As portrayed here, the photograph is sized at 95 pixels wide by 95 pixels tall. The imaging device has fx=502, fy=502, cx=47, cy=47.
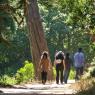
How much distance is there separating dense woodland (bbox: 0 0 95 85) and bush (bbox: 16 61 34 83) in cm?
26

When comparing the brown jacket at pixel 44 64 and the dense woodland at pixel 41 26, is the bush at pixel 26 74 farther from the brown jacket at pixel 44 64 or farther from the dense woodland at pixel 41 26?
the brown jacket at pixel 44 64

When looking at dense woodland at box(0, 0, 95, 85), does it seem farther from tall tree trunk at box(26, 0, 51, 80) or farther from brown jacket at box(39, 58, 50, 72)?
brown jacket at box(39, 58, 50, 72)

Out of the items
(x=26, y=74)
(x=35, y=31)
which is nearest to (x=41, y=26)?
(x=35, y=31)

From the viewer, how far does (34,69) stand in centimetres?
3659

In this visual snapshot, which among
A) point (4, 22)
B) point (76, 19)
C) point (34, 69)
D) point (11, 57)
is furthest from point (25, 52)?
point (76, 19)

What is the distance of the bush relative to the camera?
34.5m

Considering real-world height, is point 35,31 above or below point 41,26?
below

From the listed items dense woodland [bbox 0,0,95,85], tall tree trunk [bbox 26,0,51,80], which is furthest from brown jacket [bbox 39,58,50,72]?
tall tree trunk [bbox 26,0,51,80]

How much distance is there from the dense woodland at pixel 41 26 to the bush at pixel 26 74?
26cm

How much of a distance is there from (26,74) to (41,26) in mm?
3678

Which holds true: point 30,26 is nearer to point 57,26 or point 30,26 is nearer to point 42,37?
point 42,37

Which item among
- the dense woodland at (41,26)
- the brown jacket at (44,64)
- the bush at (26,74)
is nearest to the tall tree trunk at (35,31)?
the dense woodland at (41,26)

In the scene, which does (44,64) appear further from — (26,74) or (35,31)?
(35,31)

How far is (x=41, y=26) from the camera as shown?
3622 cm
